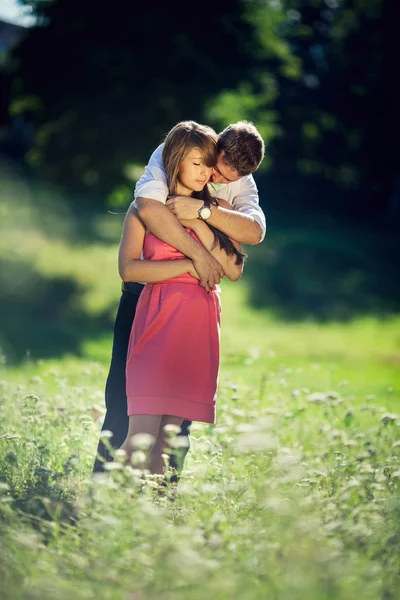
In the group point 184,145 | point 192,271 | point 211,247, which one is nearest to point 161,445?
point 192,271

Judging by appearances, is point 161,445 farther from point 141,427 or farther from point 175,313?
point 175,313

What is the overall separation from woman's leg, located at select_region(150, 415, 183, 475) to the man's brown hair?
48.0 inches

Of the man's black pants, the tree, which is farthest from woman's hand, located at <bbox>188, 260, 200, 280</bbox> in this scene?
the tree

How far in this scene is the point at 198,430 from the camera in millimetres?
5953

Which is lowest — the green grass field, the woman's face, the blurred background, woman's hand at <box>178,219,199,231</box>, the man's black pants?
the green grass field

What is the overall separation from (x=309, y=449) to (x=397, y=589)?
2.75 metres

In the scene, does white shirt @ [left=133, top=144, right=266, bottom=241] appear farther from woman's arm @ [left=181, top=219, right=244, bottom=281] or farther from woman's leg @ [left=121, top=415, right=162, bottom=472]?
woman's leg @ [left=121, top=415, right=162, bottom=472]

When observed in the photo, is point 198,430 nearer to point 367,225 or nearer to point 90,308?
point 90,308

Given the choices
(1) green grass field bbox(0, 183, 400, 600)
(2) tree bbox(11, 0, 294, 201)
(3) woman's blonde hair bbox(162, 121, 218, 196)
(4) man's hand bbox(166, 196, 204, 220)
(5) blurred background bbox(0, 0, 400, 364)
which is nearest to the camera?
(1) green grass field bbox(0, 183, 400, 600)

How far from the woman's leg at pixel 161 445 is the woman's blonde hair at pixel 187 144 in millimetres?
1172

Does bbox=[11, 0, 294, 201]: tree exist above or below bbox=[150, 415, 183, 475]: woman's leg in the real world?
above

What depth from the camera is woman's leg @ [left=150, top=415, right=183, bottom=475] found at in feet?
14.3

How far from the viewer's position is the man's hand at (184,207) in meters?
4.30

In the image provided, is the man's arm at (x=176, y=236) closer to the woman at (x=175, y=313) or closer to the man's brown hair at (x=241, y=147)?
the woman at (x=175, y=313)
